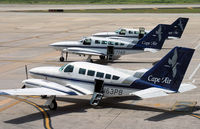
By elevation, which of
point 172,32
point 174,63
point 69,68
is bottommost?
point 172,32

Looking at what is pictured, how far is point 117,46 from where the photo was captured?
39188 millimetres

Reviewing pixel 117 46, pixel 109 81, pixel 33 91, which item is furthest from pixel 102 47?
pixel 33 91

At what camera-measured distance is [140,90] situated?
75.3 feet

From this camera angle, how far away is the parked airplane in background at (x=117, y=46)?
39.0 metres

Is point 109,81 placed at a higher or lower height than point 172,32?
higher

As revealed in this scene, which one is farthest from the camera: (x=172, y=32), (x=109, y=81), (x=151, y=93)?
(x=172, y=32)

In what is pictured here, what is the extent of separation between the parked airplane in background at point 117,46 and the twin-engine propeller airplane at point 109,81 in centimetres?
1374

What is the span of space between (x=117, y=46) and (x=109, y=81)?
1581 centimetres

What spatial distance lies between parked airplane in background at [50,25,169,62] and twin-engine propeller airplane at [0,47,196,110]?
13743 millimetres

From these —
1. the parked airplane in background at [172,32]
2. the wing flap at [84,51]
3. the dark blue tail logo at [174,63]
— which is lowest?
the wing flap at [84,51]

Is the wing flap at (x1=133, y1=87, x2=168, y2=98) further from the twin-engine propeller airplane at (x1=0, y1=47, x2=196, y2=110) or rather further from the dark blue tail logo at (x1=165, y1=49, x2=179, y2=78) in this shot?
the dark blue tail logo at (x1=165, y1=49, x2=179, y2=78)

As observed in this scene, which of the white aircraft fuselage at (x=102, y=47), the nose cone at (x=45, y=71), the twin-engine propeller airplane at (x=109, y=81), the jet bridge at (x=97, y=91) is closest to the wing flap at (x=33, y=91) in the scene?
the twin-engine propeller airplane at (x=109, y=81)

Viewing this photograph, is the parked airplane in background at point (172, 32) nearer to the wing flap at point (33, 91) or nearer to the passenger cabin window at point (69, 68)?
the passenger cabin window at point (69, 68)

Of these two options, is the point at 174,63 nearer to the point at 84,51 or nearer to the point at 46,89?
the point at 46,89
